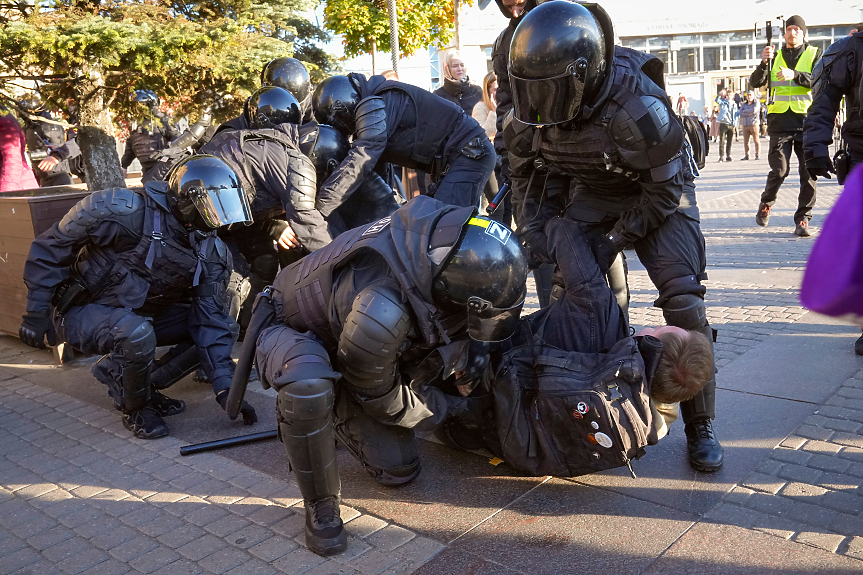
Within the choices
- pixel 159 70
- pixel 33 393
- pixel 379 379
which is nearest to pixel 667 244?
pixel 379 379

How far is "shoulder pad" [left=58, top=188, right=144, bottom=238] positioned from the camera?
3.81m

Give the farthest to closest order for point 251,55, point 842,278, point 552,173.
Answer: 1. point 251,55
2. point 552,173
3. point 842,278

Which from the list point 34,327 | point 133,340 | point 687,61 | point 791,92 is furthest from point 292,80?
point 687,61

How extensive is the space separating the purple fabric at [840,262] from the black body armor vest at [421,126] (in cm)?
409

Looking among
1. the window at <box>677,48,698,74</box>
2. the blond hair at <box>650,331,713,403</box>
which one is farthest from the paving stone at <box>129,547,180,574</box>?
the window at <box>677,48,698,74</box>

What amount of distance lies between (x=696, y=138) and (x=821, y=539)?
1.79 metres

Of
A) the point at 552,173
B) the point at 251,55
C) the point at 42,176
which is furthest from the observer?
the point at 42,176

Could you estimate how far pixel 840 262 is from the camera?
34.9 inches

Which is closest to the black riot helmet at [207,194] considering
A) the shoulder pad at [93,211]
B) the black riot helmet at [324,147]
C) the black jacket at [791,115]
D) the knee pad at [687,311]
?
the shoulder pad at [93,211]

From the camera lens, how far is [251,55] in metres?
7.22

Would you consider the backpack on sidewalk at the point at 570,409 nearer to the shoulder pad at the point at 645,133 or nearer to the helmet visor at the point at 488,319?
the helmet visor at the point at 488,319

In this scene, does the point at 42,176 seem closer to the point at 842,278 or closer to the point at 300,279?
the point at 300,279

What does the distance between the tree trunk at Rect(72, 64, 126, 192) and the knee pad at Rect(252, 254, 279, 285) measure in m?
2.57

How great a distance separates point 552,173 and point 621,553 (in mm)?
1818
